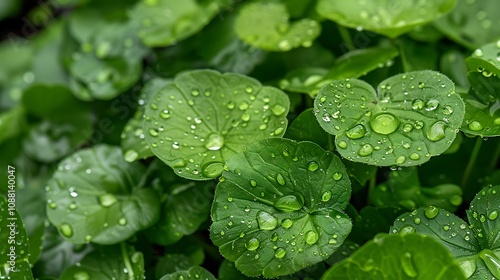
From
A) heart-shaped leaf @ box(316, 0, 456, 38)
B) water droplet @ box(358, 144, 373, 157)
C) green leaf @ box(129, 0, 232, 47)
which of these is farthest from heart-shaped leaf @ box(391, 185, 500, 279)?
green leaf @ box(129, 0, 232, 47)

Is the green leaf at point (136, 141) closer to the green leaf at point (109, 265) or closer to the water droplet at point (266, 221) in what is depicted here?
the green leaf at point (109, 265)

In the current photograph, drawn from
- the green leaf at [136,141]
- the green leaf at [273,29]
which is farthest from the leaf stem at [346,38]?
the green leaf at [136,141]

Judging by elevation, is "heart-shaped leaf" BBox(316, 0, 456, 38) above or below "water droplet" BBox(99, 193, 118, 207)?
above

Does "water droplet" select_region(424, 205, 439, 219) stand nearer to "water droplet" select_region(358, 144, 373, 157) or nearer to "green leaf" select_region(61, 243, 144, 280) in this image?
"water droplet" select_region(358, 144, 373, 157)

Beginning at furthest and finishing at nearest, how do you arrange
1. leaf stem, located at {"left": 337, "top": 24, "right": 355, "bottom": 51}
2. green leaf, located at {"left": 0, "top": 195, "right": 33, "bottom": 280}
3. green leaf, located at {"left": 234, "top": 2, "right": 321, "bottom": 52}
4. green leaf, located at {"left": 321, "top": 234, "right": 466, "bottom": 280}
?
leaf stem, located at {"left": 337, "top": 24, "right": 355, "bottom": 51}, green leaf, located at {"left": 234, "top": 2, "right": 321, "bottom": 52}, green leaf, located at {"left": 0, "top": 195, "right": 33, "bottom": 280}, green leaf, located at {"left": 321, "top": 234, "right": 466, "bottom": 280}

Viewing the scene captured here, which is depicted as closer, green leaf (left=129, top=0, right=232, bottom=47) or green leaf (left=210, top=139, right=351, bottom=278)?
green leaf (left=210, top=139, right=351, bottom=278)

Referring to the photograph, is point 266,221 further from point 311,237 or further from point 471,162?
point 471,162
